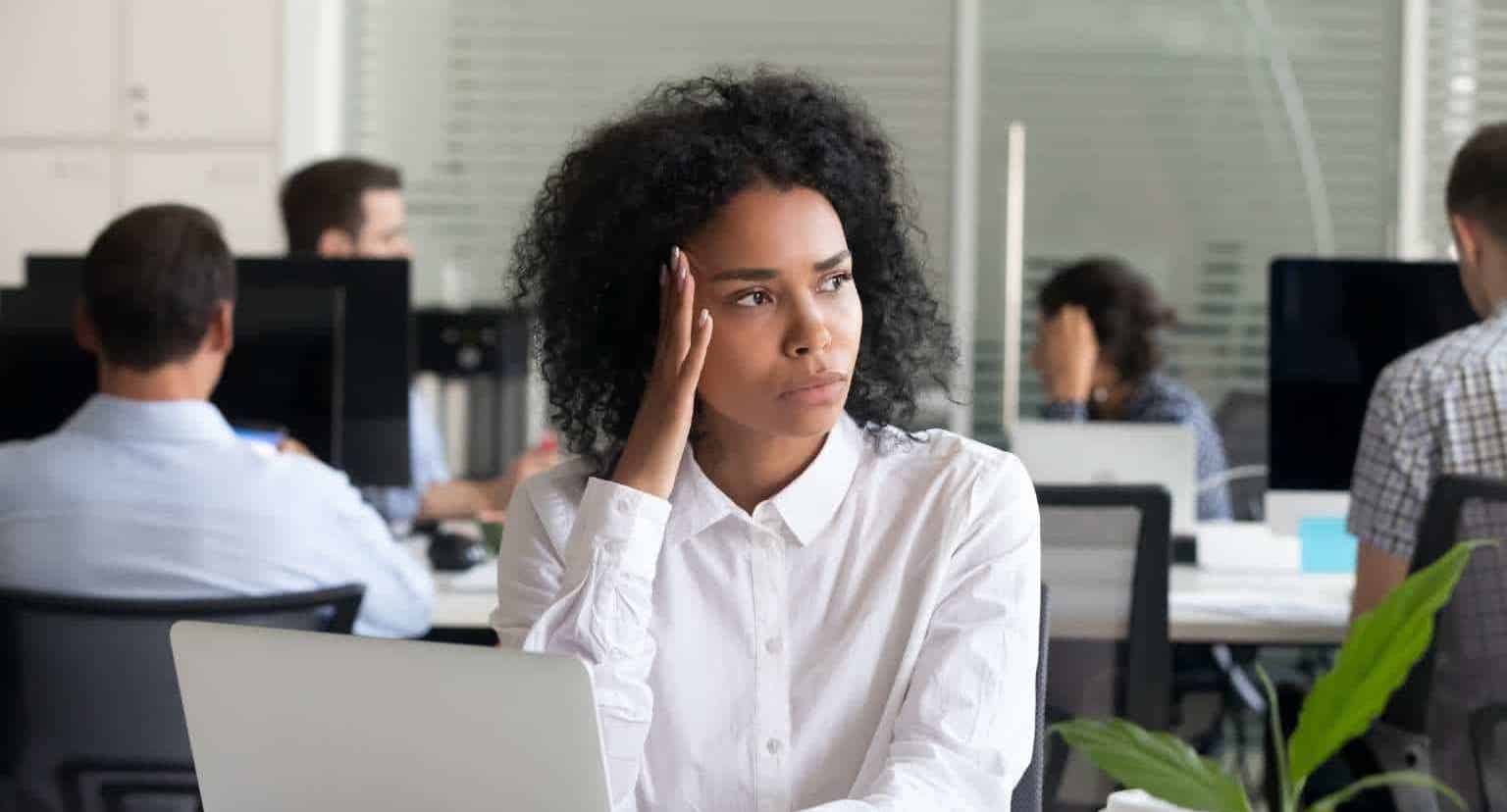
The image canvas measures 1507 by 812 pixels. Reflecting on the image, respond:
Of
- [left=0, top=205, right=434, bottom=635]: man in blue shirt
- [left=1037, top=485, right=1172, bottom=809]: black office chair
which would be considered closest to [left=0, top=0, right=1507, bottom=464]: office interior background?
[left=1037, top=485, right=1172, bottom=809]: black office chair

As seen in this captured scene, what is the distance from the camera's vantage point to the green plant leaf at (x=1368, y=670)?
2.49 ft

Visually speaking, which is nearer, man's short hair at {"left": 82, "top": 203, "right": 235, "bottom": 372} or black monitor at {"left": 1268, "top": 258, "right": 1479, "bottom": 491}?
man's short hair at {"left": 82, "top": 203, "right": 235, "bottom": 372}

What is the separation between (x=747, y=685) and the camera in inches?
58.4

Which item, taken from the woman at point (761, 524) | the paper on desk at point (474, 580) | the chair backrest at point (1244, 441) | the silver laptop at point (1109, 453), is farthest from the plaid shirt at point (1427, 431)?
the chair backrest at point (1244, 441)

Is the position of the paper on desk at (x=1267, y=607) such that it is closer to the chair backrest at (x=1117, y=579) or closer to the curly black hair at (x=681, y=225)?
the chair backrest at (x=1117, y=579)

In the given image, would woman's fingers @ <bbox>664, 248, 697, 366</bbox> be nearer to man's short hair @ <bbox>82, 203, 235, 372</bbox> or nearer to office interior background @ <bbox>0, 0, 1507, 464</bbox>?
man's short hair @ <bbox>82, 203, 235, 372</bbox>

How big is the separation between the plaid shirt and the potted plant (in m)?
1.71

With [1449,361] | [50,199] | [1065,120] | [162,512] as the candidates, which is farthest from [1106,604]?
[50,199]

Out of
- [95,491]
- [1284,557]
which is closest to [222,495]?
[95,491]

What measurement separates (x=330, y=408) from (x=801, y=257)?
1.55 metres

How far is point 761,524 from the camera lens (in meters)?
1.53

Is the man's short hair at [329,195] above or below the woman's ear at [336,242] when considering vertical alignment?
above

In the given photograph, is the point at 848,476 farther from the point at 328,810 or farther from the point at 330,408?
the point at 330,408

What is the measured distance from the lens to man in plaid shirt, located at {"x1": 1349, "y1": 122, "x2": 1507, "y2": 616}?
2.44 metres
